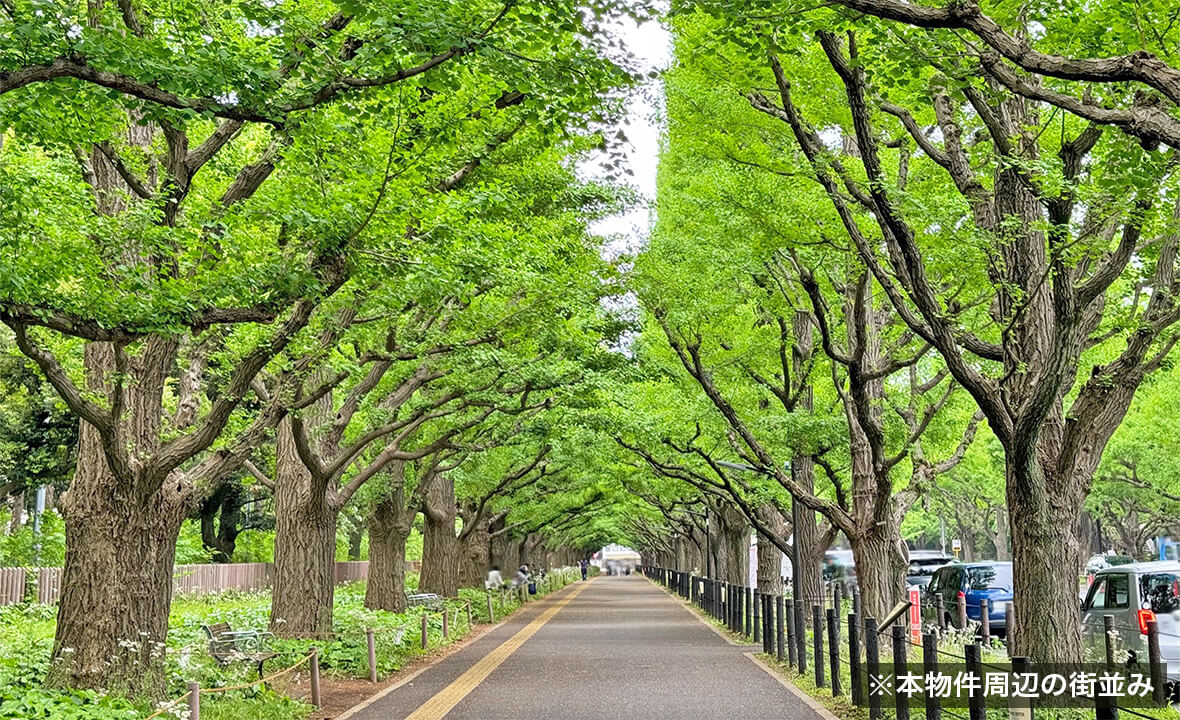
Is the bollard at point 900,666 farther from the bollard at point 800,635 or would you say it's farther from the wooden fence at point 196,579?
the wooden fence at point 196,579

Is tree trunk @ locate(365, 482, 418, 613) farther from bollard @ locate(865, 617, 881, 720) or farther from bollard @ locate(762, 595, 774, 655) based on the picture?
bollard @ locate(865, 617, 881, 720)

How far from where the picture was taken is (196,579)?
1372 inches

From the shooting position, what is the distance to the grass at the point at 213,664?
841 centimetres

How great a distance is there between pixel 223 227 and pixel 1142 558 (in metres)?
46.1

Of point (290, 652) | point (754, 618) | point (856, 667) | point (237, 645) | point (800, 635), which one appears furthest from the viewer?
point (754, 618)

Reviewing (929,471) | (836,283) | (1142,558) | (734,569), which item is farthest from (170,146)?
(1142,558)

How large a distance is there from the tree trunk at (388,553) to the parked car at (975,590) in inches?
448

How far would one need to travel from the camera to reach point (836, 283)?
43.6 ft

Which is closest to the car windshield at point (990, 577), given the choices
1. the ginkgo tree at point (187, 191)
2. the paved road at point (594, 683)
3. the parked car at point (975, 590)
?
the parked car at point (975, 590)

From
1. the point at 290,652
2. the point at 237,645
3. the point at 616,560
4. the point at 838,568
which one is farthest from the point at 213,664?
the point at 616,560

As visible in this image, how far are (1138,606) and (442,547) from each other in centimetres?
1983

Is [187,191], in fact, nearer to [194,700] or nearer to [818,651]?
[194,700]

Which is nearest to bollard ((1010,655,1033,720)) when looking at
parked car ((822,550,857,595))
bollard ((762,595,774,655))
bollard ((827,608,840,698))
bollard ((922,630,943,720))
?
bollard ((922,630,943,720))

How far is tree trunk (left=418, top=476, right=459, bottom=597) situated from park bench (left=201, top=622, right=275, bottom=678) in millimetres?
14671
